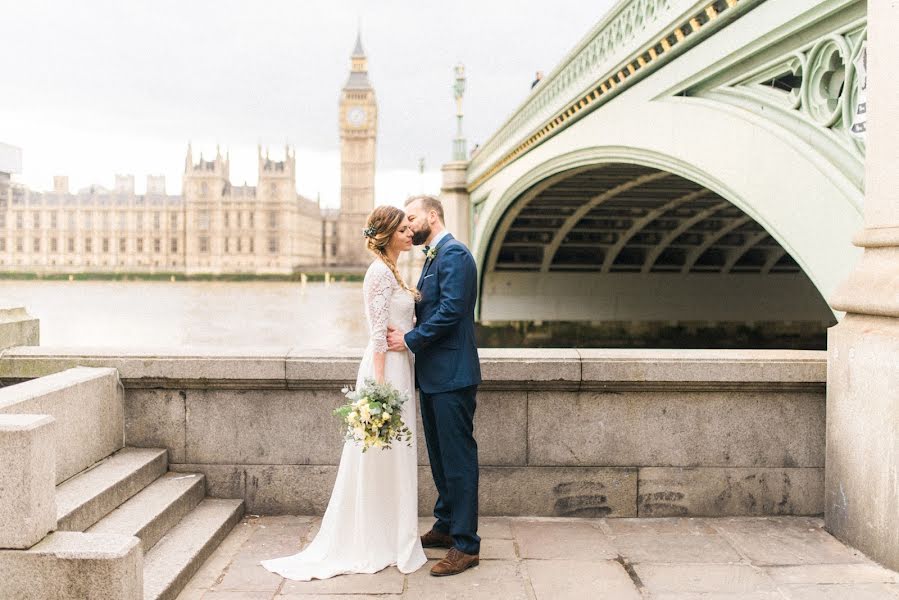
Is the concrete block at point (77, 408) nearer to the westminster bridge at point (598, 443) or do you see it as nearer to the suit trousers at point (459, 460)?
the westminster bridge at point (598, 443)

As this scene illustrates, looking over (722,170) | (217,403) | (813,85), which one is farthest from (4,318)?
(722,170)

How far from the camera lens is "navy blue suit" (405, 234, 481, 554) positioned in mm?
3316

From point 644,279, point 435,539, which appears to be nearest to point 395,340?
Answer: point 435,539

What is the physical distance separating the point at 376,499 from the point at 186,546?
0.78m

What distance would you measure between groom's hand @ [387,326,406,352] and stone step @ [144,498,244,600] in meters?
1.09

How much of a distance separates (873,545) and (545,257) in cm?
2131

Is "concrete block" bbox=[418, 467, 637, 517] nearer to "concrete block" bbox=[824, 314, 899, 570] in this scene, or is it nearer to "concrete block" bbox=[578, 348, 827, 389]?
"concrete block" bbox=[578, 348, 827, 389]

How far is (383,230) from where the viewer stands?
3.36 m

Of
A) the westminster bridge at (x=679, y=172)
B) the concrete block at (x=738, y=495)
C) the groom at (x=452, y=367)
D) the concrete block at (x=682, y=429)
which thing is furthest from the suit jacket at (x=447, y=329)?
the westminster bridge at (x=679, y=172)

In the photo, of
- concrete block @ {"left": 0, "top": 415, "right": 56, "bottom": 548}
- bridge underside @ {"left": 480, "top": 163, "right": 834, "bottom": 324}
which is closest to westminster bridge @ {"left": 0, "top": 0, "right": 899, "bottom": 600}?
concrete block @ {"left": 0, "top": 415, "right": 56, "bottom": 548}

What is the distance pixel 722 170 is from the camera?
6.92 meters

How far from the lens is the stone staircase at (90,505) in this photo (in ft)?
8.82

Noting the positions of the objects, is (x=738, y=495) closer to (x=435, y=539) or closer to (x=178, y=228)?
(x=435, y=539)

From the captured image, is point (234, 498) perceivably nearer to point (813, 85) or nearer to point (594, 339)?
point (813, 85)
